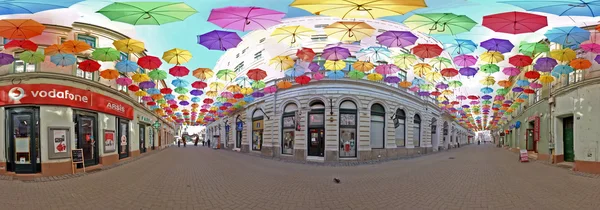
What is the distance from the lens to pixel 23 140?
12.5 metres

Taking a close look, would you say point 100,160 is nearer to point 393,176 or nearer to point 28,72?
point 28,72

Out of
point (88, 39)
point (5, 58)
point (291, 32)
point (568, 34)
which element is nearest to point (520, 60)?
point (568, 34)

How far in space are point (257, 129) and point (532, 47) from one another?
20213mm

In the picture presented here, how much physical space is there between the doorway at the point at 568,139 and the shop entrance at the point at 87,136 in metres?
26.0

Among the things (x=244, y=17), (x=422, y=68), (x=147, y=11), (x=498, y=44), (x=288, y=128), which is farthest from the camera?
(x=288, y=128)

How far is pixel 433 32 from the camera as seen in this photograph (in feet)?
29.3

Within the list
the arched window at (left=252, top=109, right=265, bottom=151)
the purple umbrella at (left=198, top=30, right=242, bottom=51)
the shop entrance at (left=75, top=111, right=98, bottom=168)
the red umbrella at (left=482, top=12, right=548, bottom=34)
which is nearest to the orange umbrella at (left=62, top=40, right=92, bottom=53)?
the purple umbrella at (left=198, top=30, right=242, bottom=51)

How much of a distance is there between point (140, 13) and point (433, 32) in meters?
8.38

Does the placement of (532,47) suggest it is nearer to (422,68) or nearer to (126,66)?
(422,68)

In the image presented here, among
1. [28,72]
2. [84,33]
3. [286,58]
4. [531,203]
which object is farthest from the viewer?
[84,33]

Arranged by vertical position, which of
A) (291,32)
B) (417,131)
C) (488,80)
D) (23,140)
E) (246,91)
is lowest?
(417,131)

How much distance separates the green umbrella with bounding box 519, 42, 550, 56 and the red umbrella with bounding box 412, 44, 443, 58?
3369mm

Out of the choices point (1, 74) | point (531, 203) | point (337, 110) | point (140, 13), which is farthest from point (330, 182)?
point (1, 74)

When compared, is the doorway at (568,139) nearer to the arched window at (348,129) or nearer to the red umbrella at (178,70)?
the arched window at (348,129)
